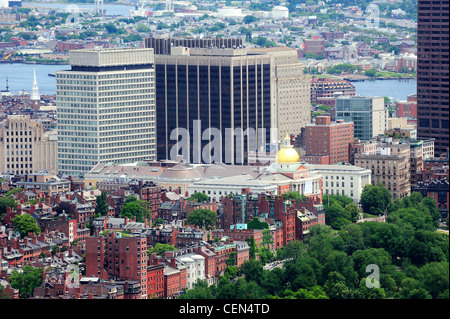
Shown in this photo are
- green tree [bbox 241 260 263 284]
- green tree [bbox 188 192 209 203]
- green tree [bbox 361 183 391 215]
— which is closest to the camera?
green tree [bbox 241 260 263 284]

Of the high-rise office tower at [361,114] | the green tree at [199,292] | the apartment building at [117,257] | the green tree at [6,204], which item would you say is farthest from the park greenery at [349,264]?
the high-rise office tower at [361,114]

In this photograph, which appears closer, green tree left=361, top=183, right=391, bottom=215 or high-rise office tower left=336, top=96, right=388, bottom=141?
green tree left=361, top=183, right=391, bottom=215

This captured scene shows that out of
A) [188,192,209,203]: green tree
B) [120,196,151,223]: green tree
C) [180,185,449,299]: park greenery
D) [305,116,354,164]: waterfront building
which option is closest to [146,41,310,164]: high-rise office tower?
[305,116,354,164]: waterfront building

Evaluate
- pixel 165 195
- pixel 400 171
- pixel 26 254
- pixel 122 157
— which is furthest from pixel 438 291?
pixel 122 157

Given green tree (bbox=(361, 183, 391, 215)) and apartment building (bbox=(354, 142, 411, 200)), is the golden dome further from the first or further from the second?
apartment building (bbox=(354, 142, 411, 200))

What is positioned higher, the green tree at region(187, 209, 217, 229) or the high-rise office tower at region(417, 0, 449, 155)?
the high-rise office tower at region(417, 0, 449, 155)

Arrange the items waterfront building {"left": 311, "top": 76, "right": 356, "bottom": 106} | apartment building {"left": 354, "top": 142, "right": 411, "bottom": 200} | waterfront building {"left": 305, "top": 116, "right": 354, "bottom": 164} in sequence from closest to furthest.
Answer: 1. apartment building {"left": 354, "top": 142, "right": 411, "bottom": 200}
2. waterfront building {"left": 305, "top": 116, "right": 354, "bottom": 164}
3. waterfront building {"left": 311, "top": 76, "right": 356, "bottom": 106}

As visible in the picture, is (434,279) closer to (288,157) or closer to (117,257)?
(117,257)
